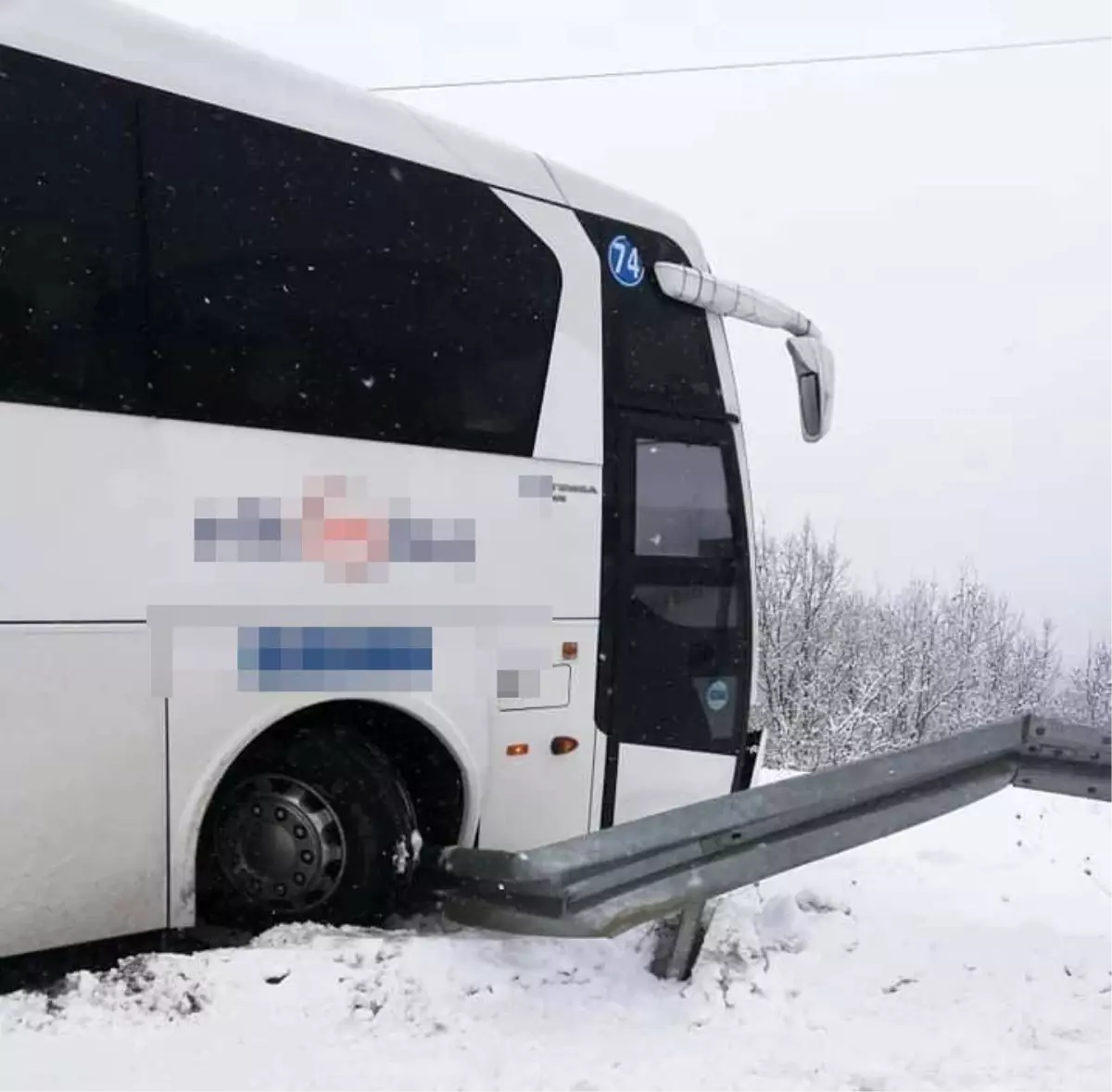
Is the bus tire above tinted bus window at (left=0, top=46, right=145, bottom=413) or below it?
below

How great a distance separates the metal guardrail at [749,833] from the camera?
3.95 m

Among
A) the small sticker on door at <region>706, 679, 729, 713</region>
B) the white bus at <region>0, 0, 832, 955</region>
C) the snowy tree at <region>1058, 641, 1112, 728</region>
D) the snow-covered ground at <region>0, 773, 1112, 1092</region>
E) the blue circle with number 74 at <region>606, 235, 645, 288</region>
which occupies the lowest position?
the snowy tree at <region>1058, 641, 1112, 728</region>

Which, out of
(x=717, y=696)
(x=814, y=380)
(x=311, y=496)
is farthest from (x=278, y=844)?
(x=814, y=380)

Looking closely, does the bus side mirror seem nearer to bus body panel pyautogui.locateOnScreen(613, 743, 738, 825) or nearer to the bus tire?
bus body panel pyautogui.locateOnScreen(613, 743, 738, 825)

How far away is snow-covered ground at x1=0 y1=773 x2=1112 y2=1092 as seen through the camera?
10.4 feet

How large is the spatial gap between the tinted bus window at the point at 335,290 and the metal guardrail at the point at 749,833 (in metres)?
1.65

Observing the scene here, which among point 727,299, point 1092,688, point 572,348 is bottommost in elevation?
point 1092,688

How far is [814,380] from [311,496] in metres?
3.39

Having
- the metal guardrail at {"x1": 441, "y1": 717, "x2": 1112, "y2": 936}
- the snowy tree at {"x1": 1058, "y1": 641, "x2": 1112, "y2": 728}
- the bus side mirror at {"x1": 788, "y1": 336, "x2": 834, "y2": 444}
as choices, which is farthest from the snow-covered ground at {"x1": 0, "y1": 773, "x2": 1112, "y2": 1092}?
the snowy tree at {"x1": 1058, "y1": 641, "x2": 1112, "y2": 728}

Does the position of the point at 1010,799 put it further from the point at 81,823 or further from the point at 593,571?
the point at 81,823

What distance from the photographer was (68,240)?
372 centimetres

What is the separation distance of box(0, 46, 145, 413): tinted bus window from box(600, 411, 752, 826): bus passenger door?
229cm

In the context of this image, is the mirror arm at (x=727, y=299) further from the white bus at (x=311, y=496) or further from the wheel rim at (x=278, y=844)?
the wheel rim at (x=278, y=844)

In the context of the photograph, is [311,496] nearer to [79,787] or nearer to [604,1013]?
[79,787]
